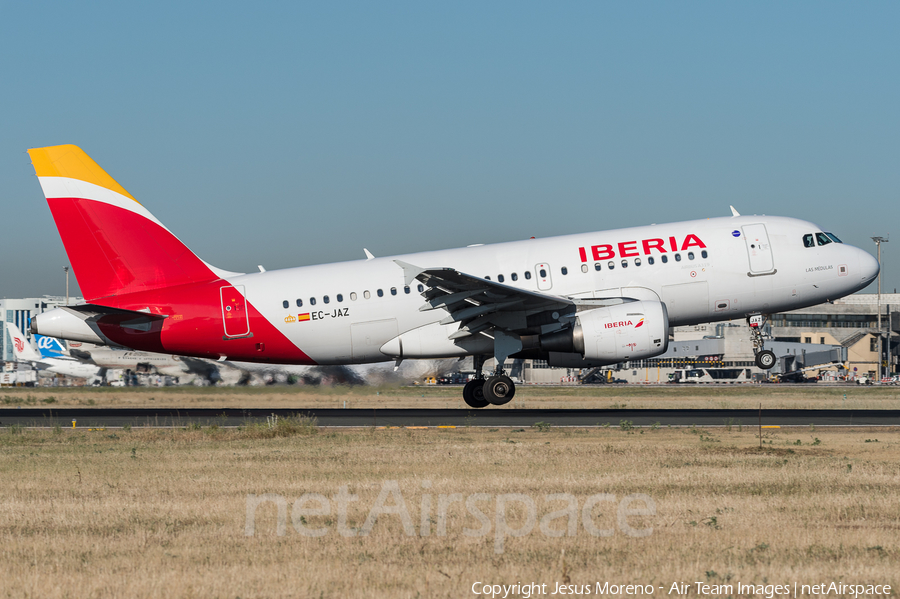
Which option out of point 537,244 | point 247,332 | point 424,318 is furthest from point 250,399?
point 537,244

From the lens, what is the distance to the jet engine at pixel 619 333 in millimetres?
26328

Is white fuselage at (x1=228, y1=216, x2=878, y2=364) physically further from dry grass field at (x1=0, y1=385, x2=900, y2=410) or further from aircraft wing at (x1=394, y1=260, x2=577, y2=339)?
dry grass field at (x1=0, y1=385, x2=900, y2=410)

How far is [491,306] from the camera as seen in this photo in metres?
26.9

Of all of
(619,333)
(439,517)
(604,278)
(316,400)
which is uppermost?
(604,278)

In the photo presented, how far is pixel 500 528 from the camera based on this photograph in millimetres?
10594

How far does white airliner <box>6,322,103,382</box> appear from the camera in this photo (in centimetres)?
6669

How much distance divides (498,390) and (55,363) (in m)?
54.2

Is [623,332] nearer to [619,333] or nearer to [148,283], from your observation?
[619,333]

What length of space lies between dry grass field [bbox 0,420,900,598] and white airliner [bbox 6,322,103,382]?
49.8 m

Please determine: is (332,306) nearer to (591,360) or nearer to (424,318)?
(424,318)

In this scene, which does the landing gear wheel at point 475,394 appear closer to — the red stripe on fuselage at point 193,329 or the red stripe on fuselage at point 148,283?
the red stripe on fuselage at point 193,329

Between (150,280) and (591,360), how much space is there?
1381 centimetres

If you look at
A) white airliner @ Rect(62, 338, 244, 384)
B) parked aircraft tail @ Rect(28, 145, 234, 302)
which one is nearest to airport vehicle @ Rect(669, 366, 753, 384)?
white airliner @ Rect(62, 338, 244, 384)

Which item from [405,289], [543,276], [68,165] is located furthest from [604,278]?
[68,165]
